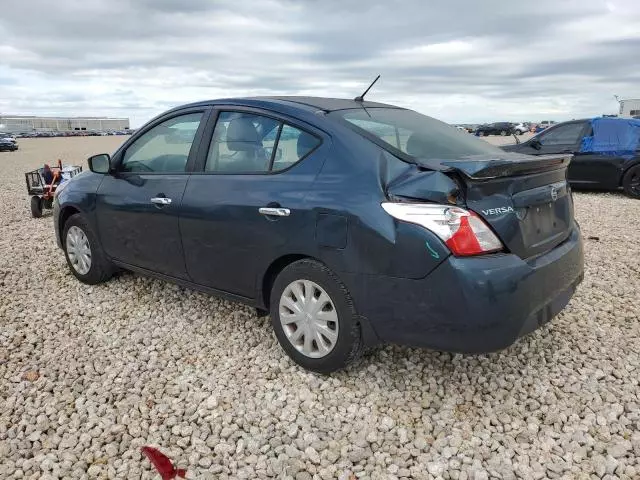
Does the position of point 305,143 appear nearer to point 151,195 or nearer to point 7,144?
point 151,195

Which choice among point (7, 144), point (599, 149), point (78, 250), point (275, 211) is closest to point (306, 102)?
point (275, 211)

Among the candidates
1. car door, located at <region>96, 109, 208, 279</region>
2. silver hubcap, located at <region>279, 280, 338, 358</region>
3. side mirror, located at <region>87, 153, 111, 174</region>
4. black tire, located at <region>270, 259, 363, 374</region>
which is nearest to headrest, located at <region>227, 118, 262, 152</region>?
car door, located at <region>96, 109, 208, 279</region>

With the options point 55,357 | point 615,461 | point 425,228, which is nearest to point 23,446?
point 55,357

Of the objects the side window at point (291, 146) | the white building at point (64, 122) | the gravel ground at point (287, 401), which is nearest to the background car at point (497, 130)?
the gravel ground at point (287, 401)

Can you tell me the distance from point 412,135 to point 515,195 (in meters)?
0.83

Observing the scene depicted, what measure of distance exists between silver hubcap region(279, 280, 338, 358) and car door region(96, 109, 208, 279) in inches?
41.0

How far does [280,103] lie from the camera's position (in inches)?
135

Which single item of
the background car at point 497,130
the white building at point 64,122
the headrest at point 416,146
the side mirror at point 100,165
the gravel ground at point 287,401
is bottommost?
the gravel ground at point 287,401

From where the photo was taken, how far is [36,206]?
8.57 meters

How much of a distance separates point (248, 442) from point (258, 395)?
419mm

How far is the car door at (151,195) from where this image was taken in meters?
3.82

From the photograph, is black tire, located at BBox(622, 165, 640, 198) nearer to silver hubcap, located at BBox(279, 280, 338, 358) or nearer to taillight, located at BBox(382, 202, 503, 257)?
taillight, located at BBox(382, 202, 503, 257)

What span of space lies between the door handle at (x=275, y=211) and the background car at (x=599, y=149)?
7.41m

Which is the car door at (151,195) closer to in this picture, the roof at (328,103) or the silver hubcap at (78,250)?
the silver hubcap at (78,250)
